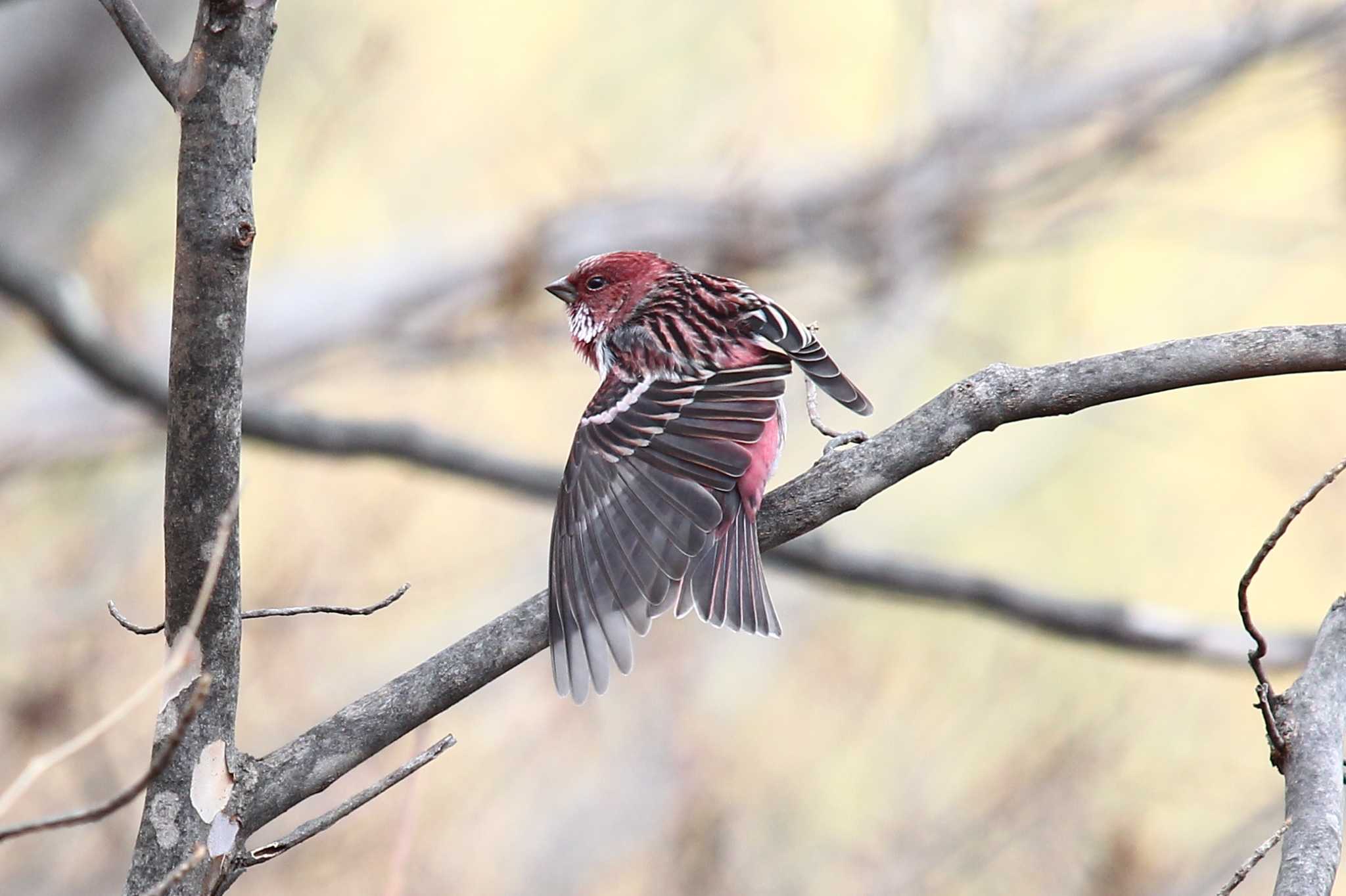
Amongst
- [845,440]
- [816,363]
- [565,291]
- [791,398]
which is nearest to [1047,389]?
[845,440]

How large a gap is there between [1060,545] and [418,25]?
23.7 feet

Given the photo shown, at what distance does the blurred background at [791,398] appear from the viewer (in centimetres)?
706

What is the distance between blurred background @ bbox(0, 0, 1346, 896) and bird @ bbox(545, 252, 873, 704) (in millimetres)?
2086

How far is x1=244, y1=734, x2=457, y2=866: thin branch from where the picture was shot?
219 centimetres

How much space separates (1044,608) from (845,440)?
2791 millimetres

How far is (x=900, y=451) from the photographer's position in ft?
8.86

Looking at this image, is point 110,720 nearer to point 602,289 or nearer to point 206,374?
point 206,374

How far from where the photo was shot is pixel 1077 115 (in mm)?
9055

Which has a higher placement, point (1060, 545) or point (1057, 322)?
point (1057, 322)

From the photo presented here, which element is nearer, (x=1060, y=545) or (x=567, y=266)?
(x=567, y=266)

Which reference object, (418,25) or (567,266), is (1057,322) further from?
(418,25)

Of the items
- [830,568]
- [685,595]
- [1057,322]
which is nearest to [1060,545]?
[1057,322]

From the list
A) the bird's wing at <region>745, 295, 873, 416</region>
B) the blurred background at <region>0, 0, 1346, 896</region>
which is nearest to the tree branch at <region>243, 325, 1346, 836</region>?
the bird's wing at <region>745, 295, 873, 416</region>

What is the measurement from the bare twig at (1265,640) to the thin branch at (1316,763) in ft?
0.10
